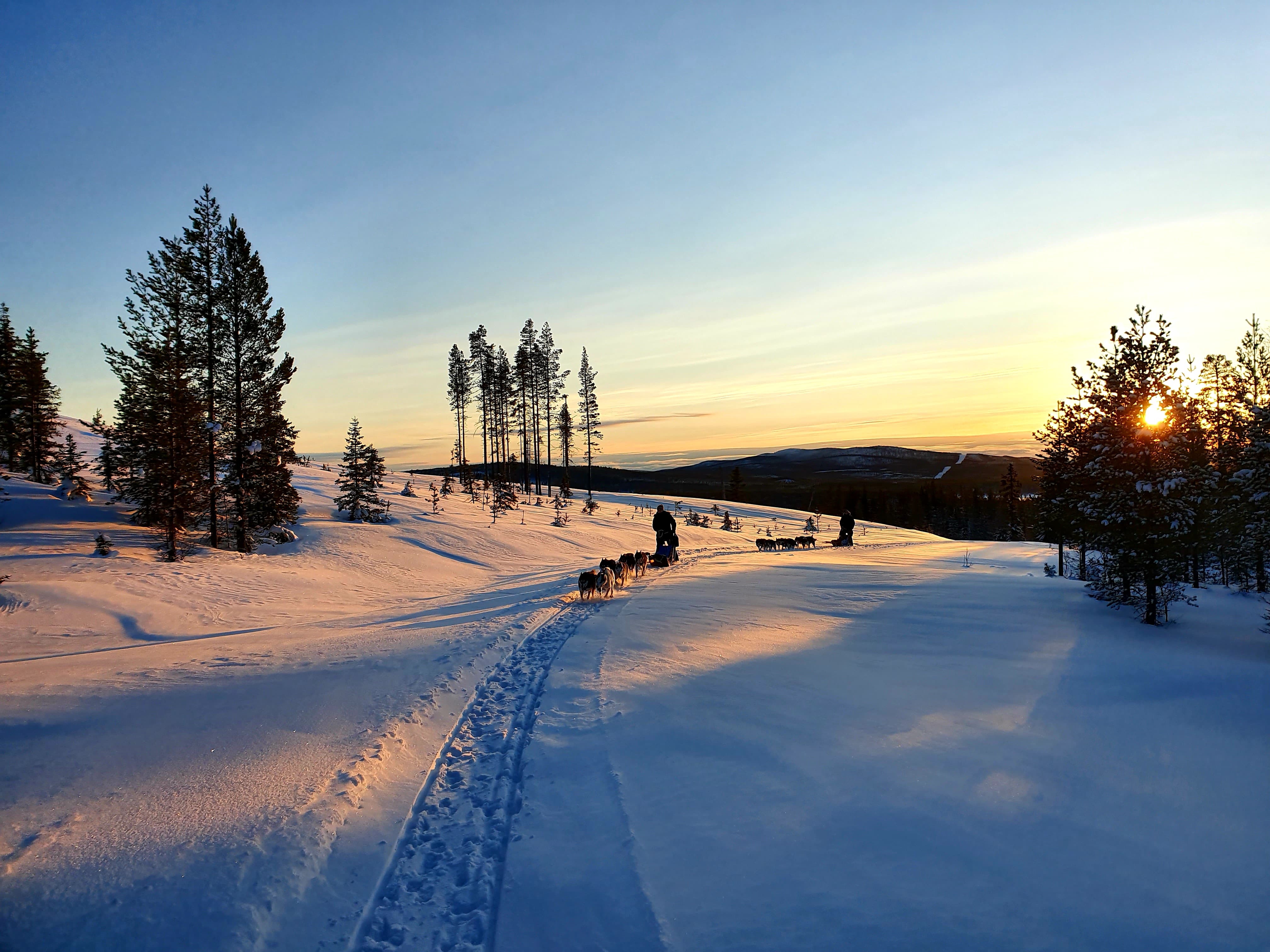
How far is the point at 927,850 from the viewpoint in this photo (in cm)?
425

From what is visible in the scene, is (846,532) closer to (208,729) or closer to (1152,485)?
(1152,485)

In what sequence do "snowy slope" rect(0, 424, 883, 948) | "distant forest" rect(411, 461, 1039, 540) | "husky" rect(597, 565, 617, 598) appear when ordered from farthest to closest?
"distant forest" rect(411, 461, 1039, 540), "husky" rect(597, 565, 617, 598), "snowy slope" rect(0, 424, 883, 948)

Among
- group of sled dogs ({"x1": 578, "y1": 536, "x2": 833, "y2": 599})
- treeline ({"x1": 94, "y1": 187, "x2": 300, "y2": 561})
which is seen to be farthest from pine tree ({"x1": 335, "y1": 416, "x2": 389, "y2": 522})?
group of sled dogs ({"x1": 578, "y1": 536, "x2": 833, "y2": 599})

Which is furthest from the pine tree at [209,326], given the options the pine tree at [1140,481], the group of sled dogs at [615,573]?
the pine tree at [1140,481]

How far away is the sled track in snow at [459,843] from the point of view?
364 cm

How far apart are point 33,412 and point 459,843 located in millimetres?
38971

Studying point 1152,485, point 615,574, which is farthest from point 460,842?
point 1152,485

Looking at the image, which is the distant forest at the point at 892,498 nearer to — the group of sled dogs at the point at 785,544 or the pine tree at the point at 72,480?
the group of sled dogs at the point at 785,544

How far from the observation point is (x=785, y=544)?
29.1m

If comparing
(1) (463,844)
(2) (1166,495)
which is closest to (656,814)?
(1) (463,844)

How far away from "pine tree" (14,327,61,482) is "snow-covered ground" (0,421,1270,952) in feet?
85.0

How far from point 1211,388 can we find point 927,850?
20126mm

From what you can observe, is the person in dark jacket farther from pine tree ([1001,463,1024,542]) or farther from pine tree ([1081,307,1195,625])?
pine tree ([1001,463,1024,542])

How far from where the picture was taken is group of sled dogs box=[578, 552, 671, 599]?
554 inches
